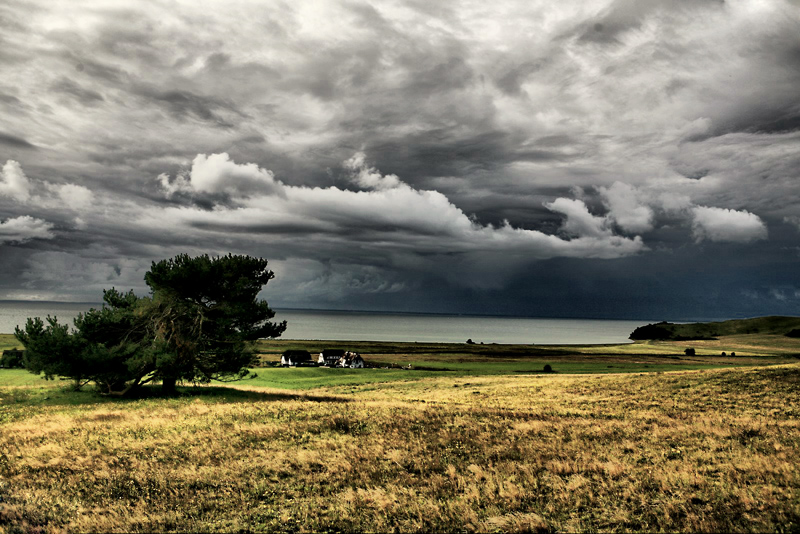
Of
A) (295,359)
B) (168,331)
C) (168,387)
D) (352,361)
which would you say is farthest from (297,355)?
(168,331)

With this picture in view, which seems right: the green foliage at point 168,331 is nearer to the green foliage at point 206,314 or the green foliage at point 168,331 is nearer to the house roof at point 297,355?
the green foliage at point 206,314

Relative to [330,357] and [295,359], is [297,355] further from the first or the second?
[330,357]

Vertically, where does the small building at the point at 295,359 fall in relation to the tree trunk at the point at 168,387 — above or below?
below

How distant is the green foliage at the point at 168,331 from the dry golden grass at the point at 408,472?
47.0 ft

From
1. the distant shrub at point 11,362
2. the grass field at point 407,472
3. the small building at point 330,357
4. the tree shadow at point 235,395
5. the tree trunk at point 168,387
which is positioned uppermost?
the grass field at point 407,472

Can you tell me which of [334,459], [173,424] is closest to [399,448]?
[334,459]

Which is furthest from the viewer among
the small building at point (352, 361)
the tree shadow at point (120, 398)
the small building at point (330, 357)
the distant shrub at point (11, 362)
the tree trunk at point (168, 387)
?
the small building at point (330, 357)

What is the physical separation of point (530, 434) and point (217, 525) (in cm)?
1051

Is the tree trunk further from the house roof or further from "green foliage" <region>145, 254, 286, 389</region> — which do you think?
the house roof

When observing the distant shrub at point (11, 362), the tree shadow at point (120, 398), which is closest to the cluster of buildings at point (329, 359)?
the distant shrub at point (11, 362)

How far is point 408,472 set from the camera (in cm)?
1208

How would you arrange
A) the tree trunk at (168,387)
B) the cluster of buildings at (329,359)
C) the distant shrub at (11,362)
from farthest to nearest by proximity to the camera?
the cluster of buildings at (329,359) → the distant shrub at (11,362) → the tree trunk at (168,387)

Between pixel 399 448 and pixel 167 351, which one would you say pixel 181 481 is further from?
pixel 167 351

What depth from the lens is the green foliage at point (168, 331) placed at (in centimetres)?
3403
